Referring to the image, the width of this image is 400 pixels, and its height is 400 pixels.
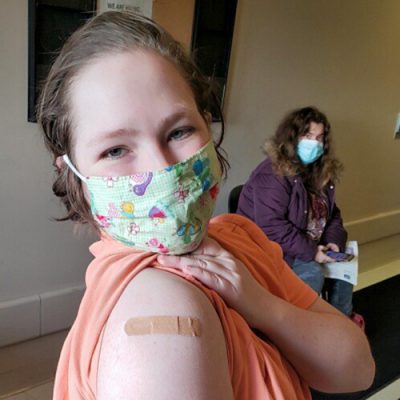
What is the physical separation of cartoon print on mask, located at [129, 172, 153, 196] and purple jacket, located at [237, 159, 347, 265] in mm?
1759

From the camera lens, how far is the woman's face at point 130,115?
58cm

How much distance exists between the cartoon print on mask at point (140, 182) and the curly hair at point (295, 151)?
6.04ft

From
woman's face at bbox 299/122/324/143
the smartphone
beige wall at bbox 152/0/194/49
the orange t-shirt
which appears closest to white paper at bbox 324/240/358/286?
the smartphone

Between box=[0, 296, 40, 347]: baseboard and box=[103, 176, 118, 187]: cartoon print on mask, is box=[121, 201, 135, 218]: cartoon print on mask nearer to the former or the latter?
box=[103, 176, 118, 187]: cartoon print on mask

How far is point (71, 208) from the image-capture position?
829 millimetres

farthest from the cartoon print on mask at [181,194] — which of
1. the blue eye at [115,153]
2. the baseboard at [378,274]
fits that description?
the baseboard at [378,274]

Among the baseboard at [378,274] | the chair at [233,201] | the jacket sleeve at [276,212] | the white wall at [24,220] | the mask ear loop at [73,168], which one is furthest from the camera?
the baseboard at [378,274]

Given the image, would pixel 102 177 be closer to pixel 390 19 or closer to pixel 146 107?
pixel 146 107

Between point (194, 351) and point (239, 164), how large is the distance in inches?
91.8

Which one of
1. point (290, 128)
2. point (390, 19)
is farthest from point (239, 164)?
point (390, 19)

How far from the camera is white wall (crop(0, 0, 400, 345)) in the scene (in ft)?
6.31

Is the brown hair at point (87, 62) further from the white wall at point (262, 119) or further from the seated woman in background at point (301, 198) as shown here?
the seated woman in background at point (301, 198)

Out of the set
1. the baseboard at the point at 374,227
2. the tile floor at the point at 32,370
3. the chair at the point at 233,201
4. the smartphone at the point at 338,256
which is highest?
the chair at the point at 233,201

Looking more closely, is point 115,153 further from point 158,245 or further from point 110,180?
point 158,245
